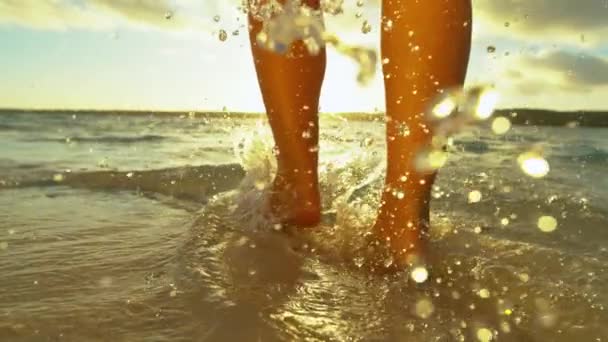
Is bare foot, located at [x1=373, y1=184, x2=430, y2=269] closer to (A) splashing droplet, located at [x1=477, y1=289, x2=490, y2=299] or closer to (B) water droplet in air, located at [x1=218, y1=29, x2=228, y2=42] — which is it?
(A) splashing droplet, located at [x1=477, y1=289, x2=490, y2=299]

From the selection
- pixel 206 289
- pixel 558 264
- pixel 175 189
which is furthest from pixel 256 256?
pixel 175 189

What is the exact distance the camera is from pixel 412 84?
1.27m

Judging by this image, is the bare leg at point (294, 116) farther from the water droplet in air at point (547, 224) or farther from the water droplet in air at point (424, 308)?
the water droplet in air at point (547, 224)

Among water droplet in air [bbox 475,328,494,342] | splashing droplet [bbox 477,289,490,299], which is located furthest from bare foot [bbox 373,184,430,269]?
water droplet in air [bbox 475,328,494,342]

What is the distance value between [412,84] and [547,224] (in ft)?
3.45

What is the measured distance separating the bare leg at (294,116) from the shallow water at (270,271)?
0.27 feet

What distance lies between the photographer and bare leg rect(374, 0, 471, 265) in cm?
124

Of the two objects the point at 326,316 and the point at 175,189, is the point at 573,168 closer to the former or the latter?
the point at 175,189

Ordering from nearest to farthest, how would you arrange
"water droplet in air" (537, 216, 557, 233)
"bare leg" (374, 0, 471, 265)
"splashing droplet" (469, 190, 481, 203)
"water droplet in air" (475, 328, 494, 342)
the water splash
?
"water droplet in air" (475, 328, 494, 342) → "bare leg" (374, 0, 471, 265) → the water splash → "water droplet in air" (537, 216, 557, 233) → "splashing droplet" (469, 190, 481, 203)

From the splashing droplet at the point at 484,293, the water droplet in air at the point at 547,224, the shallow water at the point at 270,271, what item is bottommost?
the water droplet in air at the point at 547,224

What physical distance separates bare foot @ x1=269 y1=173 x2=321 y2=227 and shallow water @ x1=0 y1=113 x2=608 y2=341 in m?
0.05

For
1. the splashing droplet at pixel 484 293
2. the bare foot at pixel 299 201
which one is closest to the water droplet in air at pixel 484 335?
the splashing droplet at pixel 484 293

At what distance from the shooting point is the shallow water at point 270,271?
3.45 ft

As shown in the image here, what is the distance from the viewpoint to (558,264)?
4.91 ft
